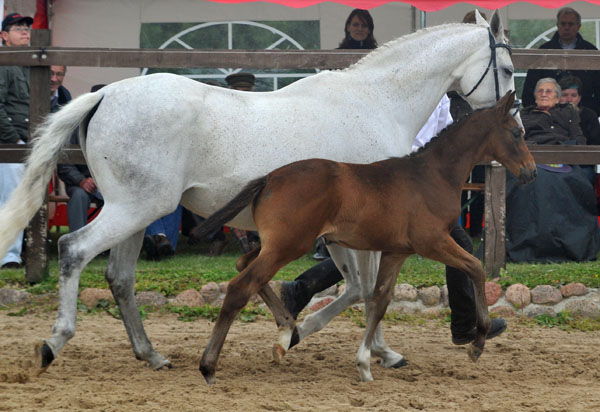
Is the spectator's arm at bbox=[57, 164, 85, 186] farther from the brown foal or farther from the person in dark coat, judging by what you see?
the brown foal

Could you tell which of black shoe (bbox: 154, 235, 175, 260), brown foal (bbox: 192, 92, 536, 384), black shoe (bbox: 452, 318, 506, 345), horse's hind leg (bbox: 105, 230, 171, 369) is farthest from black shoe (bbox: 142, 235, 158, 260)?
black shoe (bbox: 452, 318, 506, 345)

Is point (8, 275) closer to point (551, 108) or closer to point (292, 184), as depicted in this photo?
point (292, 184)

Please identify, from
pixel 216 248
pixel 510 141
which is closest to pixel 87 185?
pixel 216 248

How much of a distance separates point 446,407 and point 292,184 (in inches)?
56.3

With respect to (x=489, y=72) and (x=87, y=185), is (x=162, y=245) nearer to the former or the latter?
(x=87, y=185)

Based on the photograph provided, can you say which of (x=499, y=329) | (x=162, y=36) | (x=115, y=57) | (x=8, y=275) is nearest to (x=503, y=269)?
(x=499, y=329)

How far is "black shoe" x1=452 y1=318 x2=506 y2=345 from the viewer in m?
5.53

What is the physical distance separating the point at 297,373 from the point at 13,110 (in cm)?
433

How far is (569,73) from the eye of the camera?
9.56 meters

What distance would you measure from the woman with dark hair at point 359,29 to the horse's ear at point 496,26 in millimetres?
3538

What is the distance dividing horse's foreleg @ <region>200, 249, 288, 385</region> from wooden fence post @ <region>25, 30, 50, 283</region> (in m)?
2.98

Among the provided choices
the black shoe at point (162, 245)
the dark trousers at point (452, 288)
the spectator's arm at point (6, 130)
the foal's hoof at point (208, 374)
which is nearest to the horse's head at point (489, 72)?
the dark trousers at point (452, 288)

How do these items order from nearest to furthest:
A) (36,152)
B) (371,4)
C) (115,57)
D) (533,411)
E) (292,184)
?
1. (533,411)
2. (292,184)
3. (36,152)
4. (115,57)
5. (371,4)

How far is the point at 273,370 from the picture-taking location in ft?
16.8
